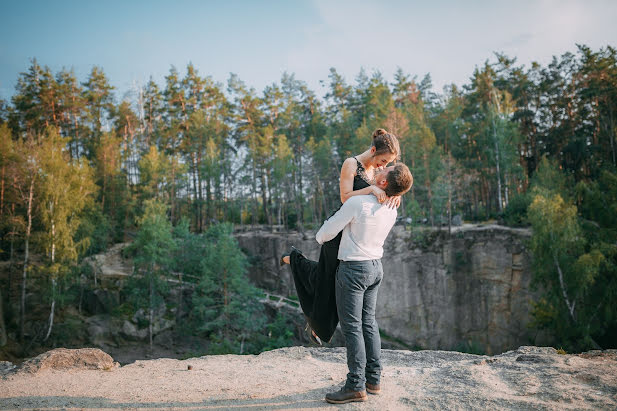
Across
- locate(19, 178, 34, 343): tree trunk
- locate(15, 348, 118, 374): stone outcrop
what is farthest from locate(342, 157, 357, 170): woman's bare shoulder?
locate(19, 178, 34, 343): tree trunk

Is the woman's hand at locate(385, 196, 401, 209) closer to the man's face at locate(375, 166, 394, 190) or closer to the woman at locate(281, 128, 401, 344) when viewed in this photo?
the woman at locate(281, 128, 401, 344)

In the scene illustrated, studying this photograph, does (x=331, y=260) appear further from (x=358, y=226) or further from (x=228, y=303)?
(x=228, y=303)

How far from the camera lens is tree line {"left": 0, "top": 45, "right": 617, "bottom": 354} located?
17.2m

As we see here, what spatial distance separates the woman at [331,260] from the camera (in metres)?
3.17

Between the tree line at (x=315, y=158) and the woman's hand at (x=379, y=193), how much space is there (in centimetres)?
1622

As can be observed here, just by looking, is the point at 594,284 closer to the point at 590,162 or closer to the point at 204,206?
the point at 590,162

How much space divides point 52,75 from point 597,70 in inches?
1596

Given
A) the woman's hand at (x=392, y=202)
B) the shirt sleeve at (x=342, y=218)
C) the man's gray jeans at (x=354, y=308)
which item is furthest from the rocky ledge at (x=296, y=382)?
the woman's hand at (x=392, y=202)

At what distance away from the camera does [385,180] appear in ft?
9.93

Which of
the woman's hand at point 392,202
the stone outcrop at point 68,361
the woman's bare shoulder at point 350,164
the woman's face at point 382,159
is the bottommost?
the stone outcrop at point 68,361

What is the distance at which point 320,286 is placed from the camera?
3270 mm

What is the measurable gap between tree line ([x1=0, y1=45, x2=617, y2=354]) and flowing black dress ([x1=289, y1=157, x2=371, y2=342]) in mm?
16179

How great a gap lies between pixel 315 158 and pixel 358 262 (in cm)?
2745

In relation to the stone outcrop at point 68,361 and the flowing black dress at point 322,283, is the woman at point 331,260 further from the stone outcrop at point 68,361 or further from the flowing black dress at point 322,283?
the stone outcrop at point 68,361
